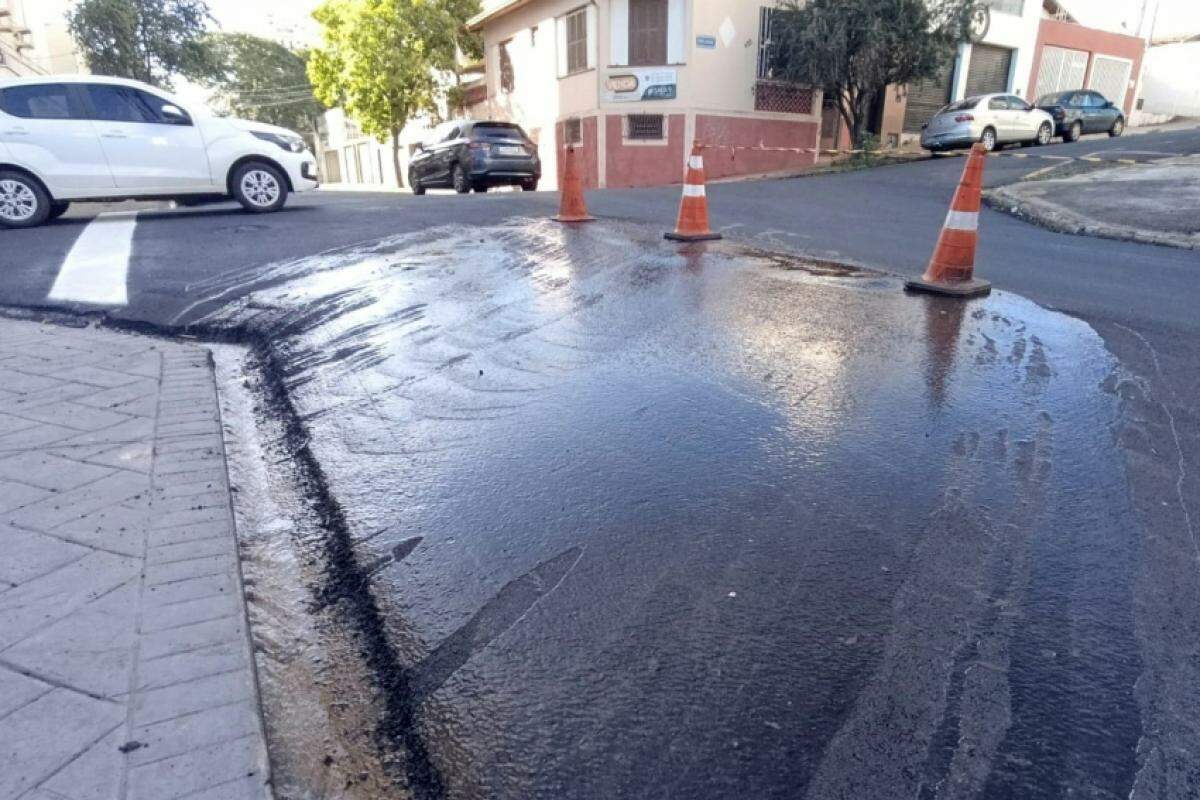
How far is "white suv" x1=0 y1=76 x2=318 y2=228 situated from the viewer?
8281mm

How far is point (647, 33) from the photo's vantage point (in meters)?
19.8

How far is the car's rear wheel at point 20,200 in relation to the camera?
8.26 m

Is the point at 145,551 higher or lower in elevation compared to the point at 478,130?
lower

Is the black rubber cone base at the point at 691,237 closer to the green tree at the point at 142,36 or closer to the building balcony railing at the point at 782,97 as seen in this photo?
the building balcony railing at the point at 782,97

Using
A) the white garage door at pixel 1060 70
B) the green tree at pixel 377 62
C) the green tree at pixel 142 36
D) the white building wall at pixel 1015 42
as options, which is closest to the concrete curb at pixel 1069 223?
the white building wall at pixel 1015 42

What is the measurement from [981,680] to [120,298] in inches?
235

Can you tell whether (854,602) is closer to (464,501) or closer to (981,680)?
(981,680)

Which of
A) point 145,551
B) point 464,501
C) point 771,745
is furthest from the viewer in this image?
point 464,501

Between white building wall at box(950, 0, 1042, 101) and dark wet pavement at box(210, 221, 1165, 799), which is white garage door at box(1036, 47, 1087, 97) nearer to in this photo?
white building wall at box(950, 0, 1042, 101)

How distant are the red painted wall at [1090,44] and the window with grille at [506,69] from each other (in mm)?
18675

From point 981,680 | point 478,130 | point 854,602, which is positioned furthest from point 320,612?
point 478,130

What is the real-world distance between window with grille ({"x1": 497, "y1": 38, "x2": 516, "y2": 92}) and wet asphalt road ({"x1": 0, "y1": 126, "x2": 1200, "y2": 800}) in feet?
71.5

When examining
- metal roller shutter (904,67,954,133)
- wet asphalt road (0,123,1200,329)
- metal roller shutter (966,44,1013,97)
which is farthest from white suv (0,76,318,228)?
metal roller shutter (966,44,1013,97)

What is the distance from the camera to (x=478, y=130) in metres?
15.2
